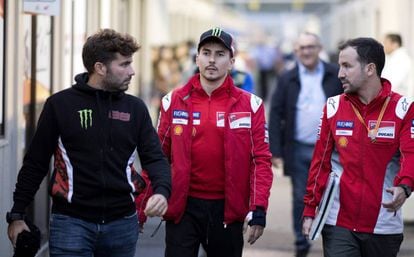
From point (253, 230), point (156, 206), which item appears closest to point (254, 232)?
point (253, 230)

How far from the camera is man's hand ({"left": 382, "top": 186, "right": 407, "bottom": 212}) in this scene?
620cm

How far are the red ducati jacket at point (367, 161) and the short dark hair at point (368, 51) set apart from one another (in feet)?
0.52

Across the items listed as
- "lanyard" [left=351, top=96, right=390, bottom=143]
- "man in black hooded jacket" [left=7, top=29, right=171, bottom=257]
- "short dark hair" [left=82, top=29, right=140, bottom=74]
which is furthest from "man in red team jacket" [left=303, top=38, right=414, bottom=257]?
"short dark hair" [left=82, top=29, right=140, bottom=74]

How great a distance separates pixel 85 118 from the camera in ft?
18.8

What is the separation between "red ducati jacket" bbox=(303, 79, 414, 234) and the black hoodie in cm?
107

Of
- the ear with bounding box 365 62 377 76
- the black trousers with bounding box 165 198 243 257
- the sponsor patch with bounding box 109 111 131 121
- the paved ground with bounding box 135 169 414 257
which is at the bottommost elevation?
the paved ground with bounding box 135 169 414 257

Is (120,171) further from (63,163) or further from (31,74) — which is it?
(31,74)

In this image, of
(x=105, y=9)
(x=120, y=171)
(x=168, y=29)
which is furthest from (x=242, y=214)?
(x=168, y=29)

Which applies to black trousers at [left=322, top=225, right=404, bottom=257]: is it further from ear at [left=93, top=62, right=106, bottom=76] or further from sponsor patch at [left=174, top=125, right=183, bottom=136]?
ear at [left=93, top=62, right=106, bottom=76]

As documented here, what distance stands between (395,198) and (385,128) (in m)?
0.40

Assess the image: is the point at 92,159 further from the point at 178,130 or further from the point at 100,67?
the point at 178,130

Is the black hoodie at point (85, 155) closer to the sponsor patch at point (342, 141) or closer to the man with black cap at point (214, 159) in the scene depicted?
the man with black cap at point (214, 159)

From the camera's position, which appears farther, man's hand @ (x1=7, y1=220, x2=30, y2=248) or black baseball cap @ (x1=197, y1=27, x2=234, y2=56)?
black baseball cap @ (x1=197, y1=27, x2=234, y2=56)

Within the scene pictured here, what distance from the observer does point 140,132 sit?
5.91m
